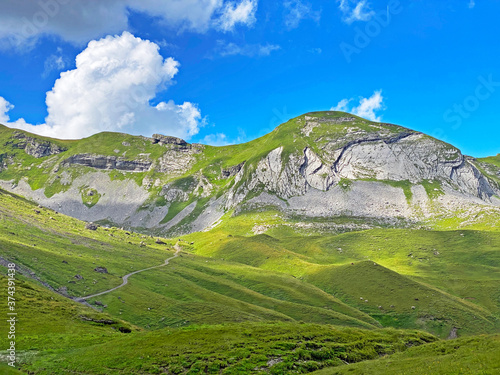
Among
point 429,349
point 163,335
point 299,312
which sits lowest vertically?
point 299,312

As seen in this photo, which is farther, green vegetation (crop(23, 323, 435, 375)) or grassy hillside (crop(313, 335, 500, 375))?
green vegetation (crop(23, 323, 435, 375))

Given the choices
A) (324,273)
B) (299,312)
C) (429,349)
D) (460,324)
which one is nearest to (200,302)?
(299,312)

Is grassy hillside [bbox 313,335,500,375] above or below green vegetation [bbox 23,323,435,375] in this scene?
above

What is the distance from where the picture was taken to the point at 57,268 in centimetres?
10531

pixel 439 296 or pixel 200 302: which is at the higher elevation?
pixel 439 296

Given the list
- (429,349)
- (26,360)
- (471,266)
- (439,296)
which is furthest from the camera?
(471,266)

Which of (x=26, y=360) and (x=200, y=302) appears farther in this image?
(x=200, y=302)

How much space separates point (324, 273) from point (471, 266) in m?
91.6

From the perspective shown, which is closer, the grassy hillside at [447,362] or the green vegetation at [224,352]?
the grassy hillside at [447,362]

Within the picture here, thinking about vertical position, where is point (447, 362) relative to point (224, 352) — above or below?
above

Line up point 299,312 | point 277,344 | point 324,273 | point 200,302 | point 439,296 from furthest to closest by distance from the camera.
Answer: point 324,273
point 439,296
point 299,312
point 200,302
point 277,344

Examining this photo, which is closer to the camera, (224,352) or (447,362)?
(447,362)

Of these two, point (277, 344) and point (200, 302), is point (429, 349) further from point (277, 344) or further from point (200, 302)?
point (200, 302)

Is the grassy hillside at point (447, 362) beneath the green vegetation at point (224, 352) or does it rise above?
above
